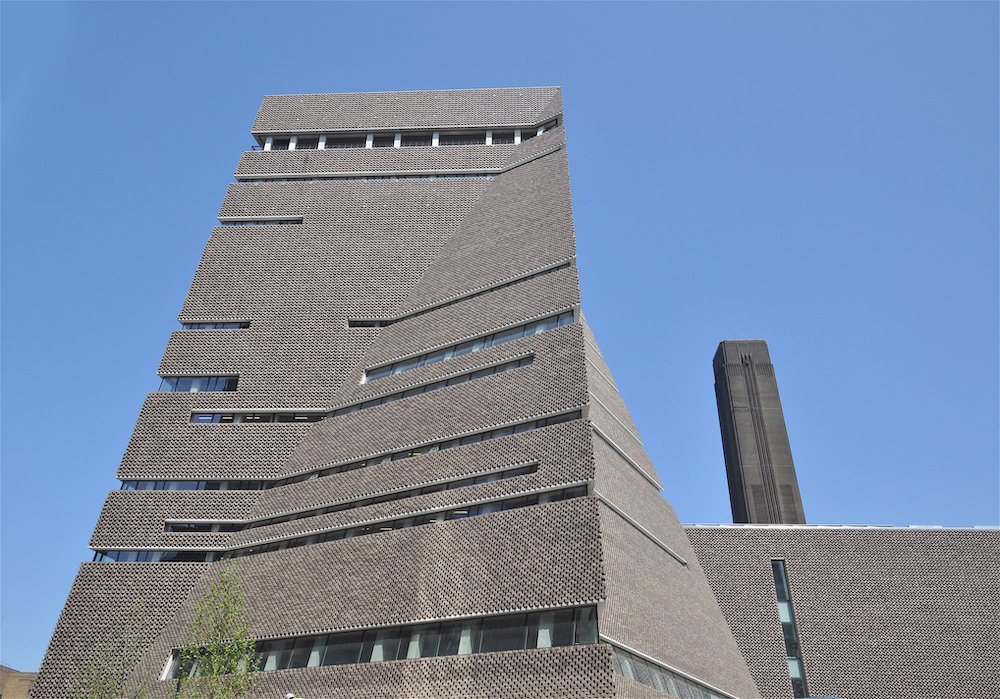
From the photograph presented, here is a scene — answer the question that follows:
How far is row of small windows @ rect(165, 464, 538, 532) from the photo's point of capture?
3080 cm

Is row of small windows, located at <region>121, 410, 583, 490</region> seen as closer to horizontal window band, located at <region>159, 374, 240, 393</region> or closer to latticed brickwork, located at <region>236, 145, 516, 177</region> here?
horizontal window band, located at <region>159, 374, 240, 393</region>

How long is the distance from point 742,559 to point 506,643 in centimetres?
2401

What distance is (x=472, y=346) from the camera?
37.7 meters

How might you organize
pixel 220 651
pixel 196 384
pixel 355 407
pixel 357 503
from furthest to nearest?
1. pixel 196 384
2. pixel 355 407
3. pixel 357 503
4. pixel 220 651

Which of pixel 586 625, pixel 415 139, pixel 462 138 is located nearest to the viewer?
pixel 586 625

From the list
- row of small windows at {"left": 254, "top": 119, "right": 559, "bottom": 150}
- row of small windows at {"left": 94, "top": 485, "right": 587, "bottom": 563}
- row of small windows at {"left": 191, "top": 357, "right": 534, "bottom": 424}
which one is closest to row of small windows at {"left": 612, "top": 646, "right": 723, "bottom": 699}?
row of small windows at {"left": 94, "top": 485, "right": 587, "bottom": 563}

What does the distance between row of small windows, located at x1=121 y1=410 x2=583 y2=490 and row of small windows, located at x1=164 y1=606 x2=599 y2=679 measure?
8362mm

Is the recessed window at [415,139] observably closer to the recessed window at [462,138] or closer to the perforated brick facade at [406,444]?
the perforated brick facade at [406,444]

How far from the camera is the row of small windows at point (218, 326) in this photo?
140 ft

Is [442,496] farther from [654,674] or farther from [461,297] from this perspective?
[461,297]

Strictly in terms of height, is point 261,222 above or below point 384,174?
below

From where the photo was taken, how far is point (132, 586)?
3438 centimetres

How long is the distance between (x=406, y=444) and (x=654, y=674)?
1445 cm

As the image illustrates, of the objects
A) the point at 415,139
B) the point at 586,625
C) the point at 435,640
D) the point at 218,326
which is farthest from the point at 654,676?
the point at 415,139
